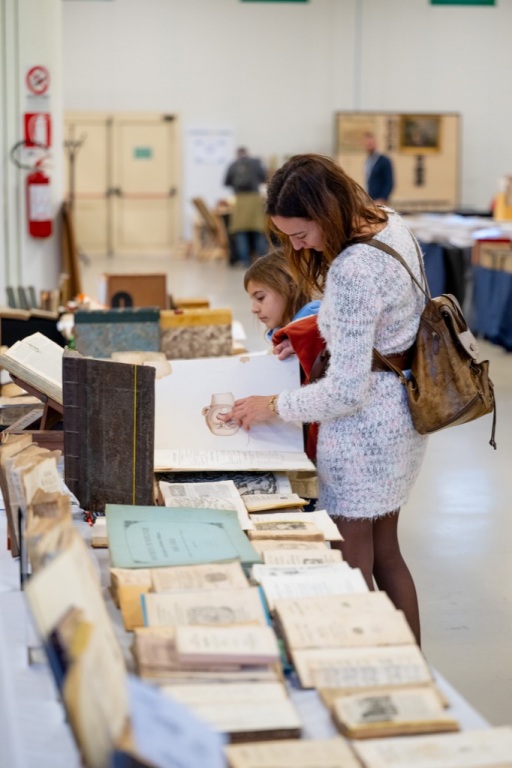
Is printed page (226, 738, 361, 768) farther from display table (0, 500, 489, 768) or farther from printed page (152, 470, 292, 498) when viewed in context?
printed page (152, 470, 292, 498)

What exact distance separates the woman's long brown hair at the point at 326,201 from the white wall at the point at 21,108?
5409 millimetres

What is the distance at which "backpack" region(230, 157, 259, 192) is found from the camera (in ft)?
51.6

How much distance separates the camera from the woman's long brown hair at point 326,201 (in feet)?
7.14

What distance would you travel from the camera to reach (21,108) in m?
7.39

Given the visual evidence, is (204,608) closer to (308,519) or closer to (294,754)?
(294,754)

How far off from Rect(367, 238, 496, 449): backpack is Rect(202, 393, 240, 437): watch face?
436 millimetres

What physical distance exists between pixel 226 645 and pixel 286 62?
17255mm

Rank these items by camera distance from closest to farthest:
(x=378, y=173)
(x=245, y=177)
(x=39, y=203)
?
(x=39, y=203)
(x=378, y=173)
(x=245, y=177)

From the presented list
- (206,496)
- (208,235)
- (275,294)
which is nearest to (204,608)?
(206,496)

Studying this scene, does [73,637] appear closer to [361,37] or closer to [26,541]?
[26,541]

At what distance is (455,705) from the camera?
1491 millimetres

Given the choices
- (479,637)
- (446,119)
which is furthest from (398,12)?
(479,637)

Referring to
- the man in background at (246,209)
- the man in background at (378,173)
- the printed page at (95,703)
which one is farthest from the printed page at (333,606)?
the man in background at (246,209)

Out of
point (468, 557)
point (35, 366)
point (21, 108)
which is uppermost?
point (21, 108)
